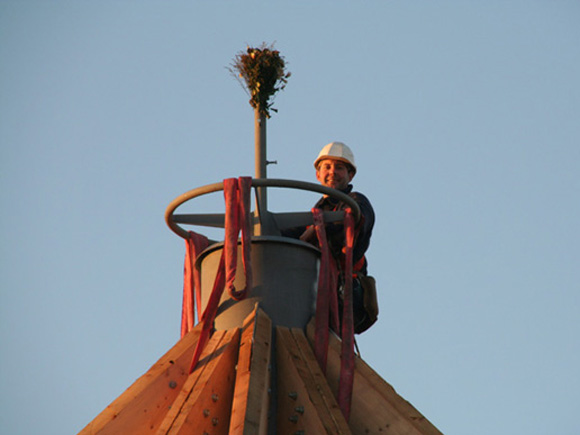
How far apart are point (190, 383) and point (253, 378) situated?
551 mm

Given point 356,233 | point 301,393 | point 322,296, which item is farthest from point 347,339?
point 356,233

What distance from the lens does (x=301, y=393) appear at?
5.96m

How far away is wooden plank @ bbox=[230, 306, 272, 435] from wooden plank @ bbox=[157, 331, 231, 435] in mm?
220

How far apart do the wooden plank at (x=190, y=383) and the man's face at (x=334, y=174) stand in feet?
7.85

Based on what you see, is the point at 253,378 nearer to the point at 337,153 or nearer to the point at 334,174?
the point at 334,174

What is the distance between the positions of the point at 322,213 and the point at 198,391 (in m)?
1.74

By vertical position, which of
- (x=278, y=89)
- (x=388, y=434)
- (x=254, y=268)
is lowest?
(x=388, y=434)

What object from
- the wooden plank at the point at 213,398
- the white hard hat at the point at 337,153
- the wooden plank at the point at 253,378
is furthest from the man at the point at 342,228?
the wooden plank at the point at 213,398

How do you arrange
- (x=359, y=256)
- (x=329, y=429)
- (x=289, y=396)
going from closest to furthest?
(x=329, y=429) → (x=289, y=396) → (x=359, y=256)

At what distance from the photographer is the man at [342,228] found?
7320mm

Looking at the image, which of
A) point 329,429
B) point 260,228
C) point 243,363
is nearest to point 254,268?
point 260,228

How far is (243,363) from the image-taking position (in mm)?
5930

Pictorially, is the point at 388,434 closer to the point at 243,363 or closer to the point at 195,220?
the point at 243,363

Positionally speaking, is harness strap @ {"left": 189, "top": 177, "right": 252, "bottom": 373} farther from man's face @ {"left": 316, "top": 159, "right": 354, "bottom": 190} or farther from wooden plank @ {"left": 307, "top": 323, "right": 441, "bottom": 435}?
man's face @ {"left": 316, "top": 159, "right": 354, "bottom": 190}
